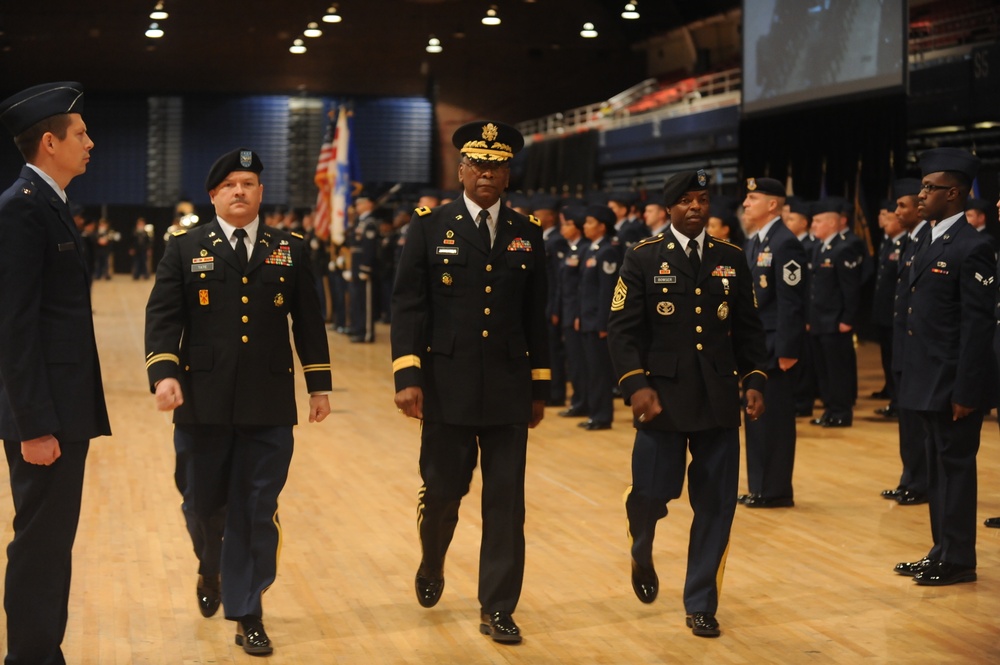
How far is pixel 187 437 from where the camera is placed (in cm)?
388

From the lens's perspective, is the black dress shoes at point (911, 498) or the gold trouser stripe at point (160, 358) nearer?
the gold trouser stripe at point (160, 358)

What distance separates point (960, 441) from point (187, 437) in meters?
2.74


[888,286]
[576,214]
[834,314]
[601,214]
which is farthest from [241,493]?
[888,286]

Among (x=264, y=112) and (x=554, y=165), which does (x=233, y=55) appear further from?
(x=554, y=165)

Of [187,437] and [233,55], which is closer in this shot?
[187,437]

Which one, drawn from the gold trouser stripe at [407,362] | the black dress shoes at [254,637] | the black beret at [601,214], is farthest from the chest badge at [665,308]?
the black beret at [601,214]

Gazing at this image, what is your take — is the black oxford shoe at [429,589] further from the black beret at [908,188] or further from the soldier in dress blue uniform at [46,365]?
the black beret at [908,188]

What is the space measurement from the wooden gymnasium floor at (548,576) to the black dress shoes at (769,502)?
0.26 feet

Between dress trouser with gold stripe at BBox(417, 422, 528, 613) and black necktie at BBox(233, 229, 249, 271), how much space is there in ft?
2.54

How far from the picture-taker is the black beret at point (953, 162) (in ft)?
15.1

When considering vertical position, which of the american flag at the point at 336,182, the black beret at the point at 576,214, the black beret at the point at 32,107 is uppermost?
the american flag at the point at 336,182

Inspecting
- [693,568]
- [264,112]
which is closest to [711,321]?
[693,568]

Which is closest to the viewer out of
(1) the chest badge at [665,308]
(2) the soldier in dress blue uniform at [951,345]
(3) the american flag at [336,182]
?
(1) the chest badge at [665,308]

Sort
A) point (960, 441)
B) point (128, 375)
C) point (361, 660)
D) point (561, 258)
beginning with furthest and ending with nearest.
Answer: point (128, 375), point (561, 258), point (960, 441), point (361, 660)
